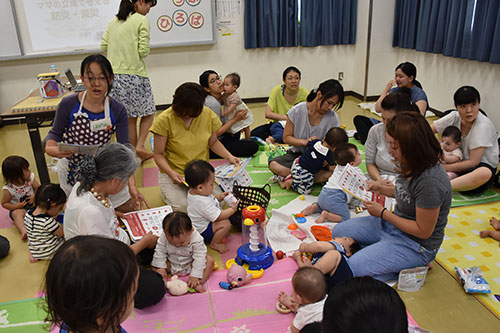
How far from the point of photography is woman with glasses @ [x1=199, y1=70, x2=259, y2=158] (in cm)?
390

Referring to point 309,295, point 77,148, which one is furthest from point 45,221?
point 309,295

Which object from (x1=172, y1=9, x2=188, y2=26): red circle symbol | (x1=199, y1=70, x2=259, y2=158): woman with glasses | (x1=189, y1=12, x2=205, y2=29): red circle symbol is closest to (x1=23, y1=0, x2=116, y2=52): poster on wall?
(x1=172, y1=9, x2=188, y2=26): red circle symbol

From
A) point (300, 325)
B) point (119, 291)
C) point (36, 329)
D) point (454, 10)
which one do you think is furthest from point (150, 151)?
point (454, 10)

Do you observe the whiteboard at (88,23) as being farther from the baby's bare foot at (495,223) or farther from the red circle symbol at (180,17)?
the baby's bare foot at (495,223)

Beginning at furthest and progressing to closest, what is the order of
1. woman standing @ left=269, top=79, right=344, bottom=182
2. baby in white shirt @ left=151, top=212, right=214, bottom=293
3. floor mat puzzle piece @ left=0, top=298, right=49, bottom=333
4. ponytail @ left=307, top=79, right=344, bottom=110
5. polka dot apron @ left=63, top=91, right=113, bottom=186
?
woman standing @ left=269, top=79, right=344, bottom=182 → ponytail @ left=307, top=79, right=344, bottom=110 → polka dot apron @ left=63, top=91, right=113, bottom=186 → baby in white shirt @ left=151, top=212, right=214, bottom=293 → floor mat puzzle piece @ left=0, top=298, right=49, bottom=333

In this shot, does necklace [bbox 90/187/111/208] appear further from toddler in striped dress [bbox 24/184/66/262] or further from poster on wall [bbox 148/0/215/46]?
poster on wall [bbox 148/0/215/46]

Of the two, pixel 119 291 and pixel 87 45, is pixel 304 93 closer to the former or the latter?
pixel 87 45

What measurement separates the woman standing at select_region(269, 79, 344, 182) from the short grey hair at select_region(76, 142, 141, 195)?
1.82m

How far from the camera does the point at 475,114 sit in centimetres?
312

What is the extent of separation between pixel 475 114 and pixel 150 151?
3.18m

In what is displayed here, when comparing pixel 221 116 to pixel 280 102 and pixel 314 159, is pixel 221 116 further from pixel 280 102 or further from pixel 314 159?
pixel 314 159

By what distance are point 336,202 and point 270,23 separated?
4117mm

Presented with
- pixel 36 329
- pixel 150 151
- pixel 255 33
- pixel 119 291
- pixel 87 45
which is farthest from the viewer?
pixel 255 33

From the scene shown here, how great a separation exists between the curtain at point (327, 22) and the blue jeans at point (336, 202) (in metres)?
4.14
